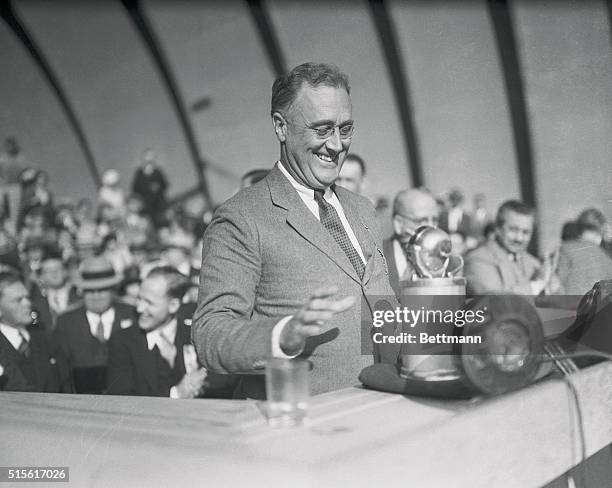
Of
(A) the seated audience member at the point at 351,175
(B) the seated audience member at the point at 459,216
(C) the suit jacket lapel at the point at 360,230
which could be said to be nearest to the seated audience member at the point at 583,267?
(C) the suit jacket lapel at the point at 360,230

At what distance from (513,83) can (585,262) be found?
4.44 m

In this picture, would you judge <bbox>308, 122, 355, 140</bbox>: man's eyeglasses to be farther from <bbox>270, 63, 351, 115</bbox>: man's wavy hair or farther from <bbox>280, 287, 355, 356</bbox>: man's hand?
<bbox>280, 287, 355, 356</bbox>: man's hand

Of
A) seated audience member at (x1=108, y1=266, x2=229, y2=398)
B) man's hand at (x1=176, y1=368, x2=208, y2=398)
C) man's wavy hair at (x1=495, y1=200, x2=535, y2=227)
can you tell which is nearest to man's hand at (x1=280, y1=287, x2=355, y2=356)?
man's hand at (x1=176, y1=368, x2=208, y2=398)

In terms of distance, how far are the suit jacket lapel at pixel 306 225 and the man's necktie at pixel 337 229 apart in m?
0.02

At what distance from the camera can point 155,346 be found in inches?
120

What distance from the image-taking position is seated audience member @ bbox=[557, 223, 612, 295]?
66.0 inches

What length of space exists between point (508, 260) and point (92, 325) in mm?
2661

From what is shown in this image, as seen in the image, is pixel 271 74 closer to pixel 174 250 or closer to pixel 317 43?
pixel 317 43

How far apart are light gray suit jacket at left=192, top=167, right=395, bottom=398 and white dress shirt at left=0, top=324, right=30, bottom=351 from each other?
2232 millimetres

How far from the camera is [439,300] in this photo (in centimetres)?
104

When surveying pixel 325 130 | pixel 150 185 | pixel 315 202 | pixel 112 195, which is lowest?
pixel 315 202

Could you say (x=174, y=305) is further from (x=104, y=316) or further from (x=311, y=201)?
(x=311, y=201)

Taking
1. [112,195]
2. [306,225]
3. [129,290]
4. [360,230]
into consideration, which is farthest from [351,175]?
[112,195]

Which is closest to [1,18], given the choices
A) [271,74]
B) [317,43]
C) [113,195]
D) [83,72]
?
[83,72]
